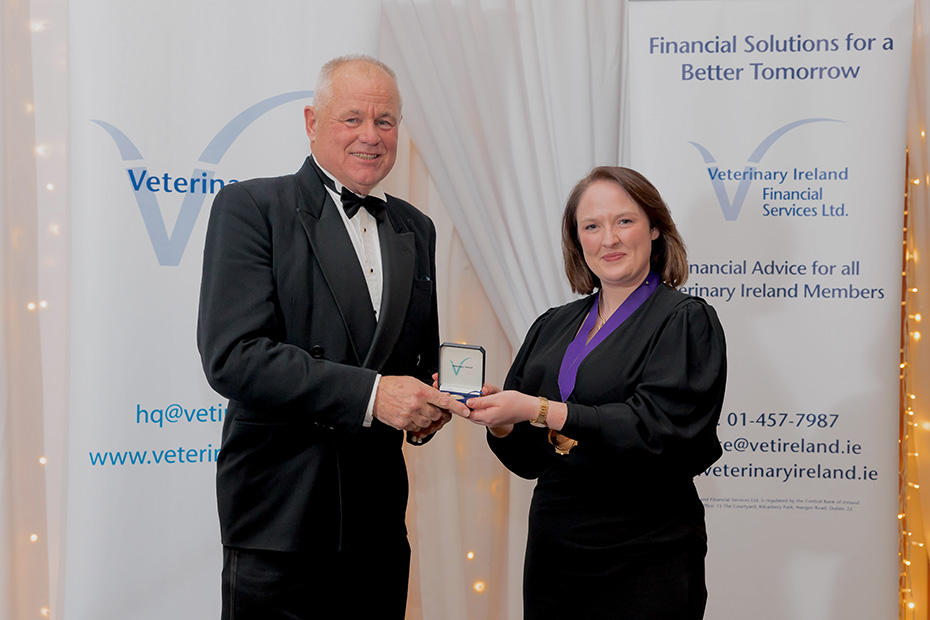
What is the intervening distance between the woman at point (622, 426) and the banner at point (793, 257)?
108 centimetres

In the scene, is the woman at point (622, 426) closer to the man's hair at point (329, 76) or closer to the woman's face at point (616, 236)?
the woman's face at point (616, 236)

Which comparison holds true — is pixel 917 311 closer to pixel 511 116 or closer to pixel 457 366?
pixel 511 116

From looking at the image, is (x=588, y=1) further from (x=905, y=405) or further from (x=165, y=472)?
(x=165, y=472)

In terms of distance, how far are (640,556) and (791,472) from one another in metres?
1.43

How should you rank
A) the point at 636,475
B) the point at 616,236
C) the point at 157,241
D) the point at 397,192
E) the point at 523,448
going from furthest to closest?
the point at 397,192 → the point at 157,241 → the point at 523,448 → the point at 616,236 → the point at 636,475

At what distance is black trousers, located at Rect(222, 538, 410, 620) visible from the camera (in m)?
2.11

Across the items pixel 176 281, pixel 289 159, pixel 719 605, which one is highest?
pixel 289 159

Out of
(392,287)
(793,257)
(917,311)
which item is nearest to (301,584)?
(392,287)

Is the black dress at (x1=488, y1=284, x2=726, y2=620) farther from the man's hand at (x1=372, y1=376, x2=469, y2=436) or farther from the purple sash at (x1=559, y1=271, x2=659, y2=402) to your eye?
the man's hand at (x1=372, y1=376, x2=469, y2=436)

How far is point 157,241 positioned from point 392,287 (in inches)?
51.3

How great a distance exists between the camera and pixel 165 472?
10.1ft

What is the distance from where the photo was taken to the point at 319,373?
204cm

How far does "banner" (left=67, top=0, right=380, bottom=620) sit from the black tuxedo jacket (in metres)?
0.98

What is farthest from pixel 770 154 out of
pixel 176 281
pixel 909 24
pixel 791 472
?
pixel 176 281
